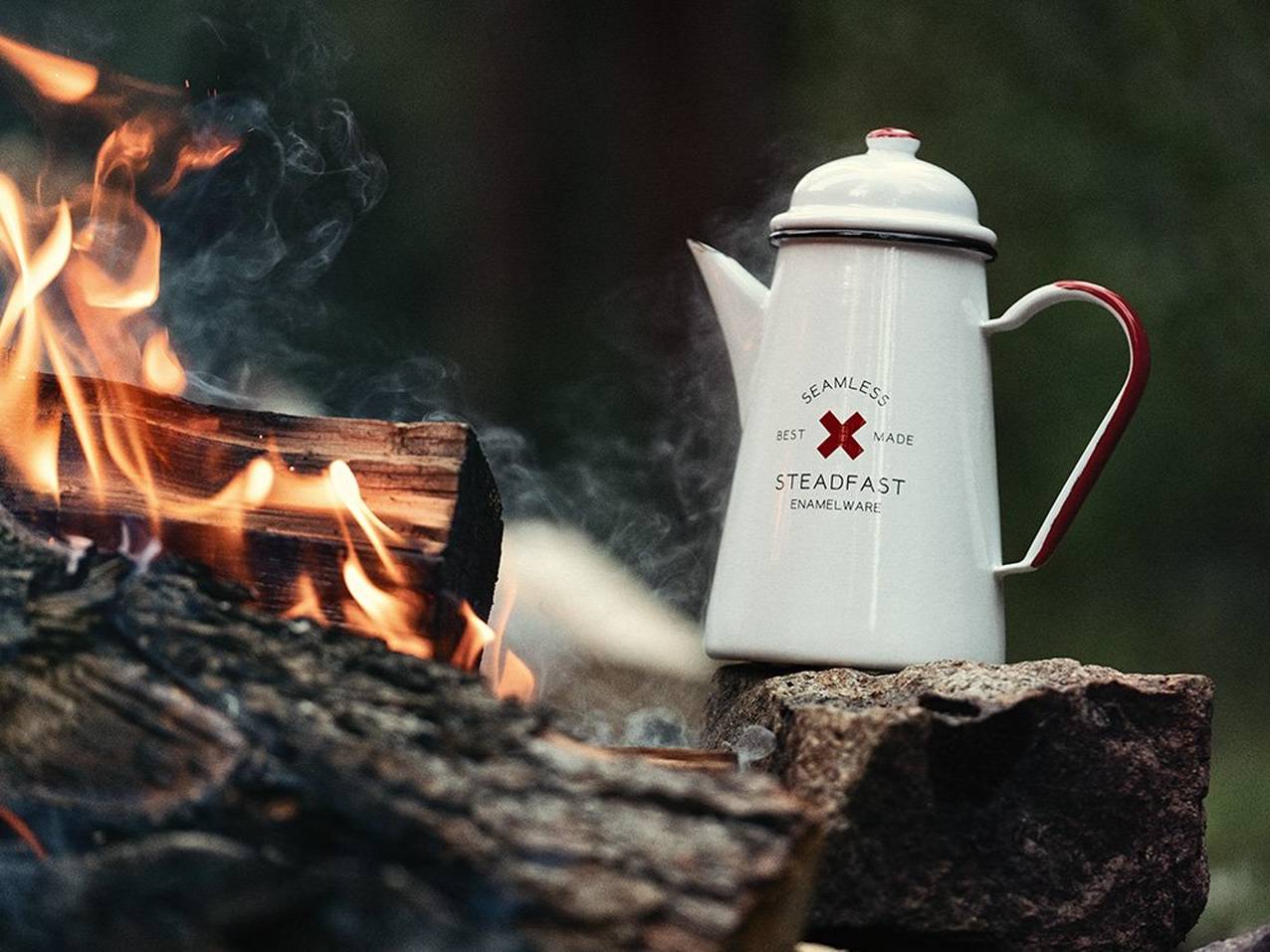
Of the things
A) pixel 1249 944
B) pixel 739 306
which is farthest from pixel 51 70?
pixel 1249 944

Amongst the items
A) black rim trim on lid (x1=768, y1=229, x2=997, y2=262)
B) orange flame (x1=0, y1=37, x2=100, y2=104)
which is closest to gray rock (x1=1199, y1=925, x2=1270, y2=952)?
black rim trim on lid (x1=768, y1=229, x2=997, y2=262)

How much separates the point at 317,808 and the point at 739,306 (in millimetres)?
789

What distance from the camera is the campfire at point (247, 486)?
45.6 inches

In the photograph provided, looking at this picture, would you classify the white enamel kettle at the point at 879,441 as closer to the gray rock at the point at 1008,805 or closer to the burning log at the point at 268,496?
the gray rock at the point at 1008,805

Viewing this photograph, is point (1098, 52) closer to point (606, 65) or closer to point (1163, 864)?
point (606, 65)

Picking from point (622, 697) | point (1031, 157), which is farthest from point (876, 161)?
point (1031, 157)

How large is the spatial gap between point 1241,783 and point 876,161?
5.23ft

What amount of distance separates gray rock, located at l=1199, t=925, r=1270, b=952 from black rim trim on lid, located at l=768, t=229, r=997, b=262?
0.60 metres

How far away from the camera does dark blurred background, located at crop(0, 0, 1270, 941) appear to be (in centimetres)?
271

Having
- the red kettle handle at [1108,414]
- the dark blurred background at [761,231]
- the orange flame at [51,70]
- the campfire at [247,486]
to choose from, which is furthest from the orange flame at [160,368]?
the dark blurred background at [761,231]

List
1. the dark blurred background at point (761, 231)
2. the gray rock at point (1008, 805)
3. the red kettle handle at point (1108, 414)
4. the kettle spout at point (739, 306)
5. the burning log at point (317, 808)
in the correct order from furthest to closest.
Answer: the dark blurred background at point (761, 231) < the kettle spout at point (739, 306) < the red kettle handle at point (1108, 414) < the gray rock at point (1008, 805) < the burning log at point (317, 808)

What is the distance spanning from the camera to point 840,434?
4.51ft

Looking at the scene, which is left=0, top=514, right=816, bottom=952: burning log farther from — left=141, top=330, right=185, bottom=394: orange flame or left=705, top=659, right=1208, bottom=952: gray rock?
left=141, top=330, right=185, bottom=394: orange flame

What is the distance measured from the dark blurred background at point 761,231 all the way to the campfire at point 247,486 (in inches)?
51.8
